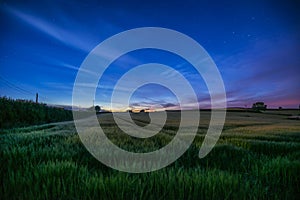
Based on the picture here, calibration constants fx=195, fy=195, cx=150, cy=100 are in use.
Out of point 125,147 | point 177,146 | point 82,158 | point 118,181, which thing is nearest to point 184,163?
point 177,146

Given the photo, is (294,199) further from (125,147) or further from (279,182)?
(125,147)

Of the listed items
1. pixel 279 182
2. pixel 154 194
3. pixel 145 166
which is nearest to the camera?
pixel 154 194

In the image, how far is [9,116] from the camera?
15.0m

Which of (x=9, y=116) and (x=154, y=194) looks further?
(x=9, y=116)

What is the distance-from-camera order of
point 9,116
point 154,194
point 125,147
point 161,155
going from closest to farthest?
1. point 154,194
2. point 161,155
3. point 125,147
4. point 9,116

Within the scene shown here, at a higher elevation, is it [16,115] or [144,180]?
[16,115]

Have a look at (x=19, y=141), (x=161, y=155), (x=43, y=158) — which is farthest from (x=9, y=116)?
(x=161, y=155)

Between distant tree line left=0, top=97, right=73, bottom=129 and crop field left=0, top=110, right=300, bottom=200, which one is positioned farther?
distant tree line left=0, top=97, right=73, bottom=129

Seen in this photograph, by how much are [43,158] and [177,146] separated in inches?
88.2

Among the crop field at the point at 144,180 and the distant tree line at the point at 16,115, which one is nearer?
the crop field at the point at 144,180

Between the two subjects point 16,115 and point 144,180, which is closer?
point 144,180

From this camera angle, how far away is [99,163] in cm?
284

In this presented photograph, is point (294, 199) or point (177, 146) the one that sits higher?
point (177, 146)

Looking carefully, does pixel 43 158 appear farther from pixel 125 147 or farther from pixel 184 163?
pixel 184 163
